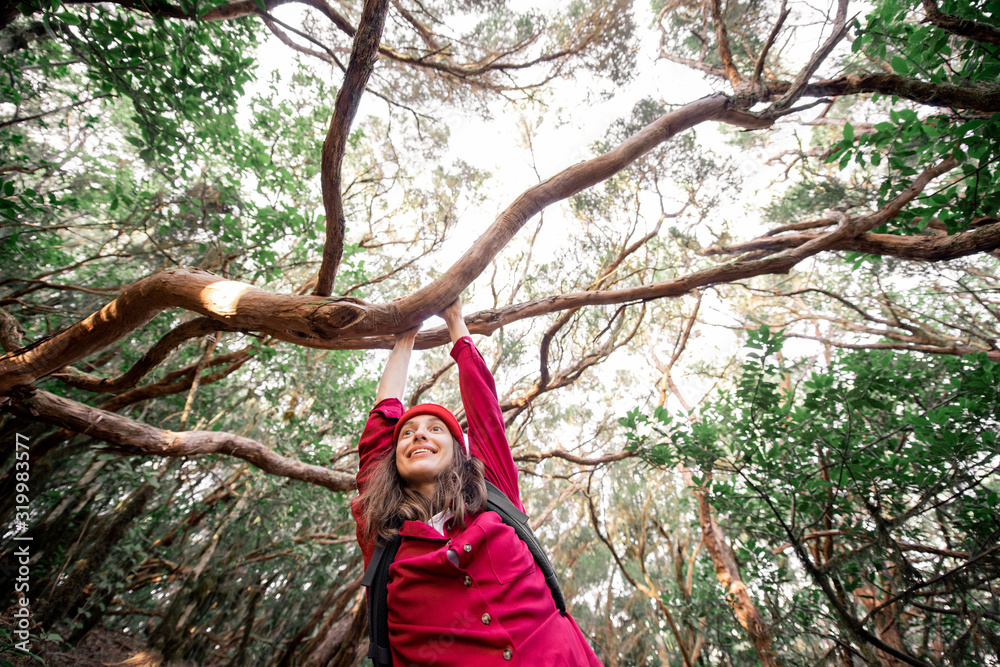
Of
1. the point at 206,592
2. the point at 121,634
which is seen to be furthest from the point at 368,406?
the point at 121,634

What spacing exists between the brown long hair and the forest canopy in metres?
0.77

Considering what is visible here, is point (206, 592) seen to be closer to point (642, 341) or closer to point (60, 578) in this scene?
point (60, 578)

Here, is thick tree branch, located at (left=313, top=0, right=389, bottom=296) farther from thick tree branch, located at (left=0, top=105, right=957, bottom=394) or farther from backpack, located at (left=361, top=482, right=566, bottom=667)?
backpack, located at (left=361, top=482, right=566, bottom=667)

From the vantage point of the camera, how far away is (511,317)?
8.25ft

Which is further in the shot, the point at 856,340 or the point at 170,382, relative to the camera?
the point at 856,340

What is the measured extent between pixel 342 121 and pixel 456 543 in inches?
73.4

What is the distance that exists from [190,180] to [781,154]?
9.51 meters

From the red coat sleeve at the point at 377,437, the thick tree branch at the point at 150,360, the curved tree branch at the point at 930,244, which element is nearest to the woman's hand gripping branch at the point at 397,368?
the red coat sleeve at the point at 377,437

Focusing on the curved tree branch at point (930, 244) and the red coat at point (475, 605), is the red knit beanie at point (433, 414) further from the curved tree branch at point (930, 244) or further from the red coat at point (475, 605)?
the curved tree branch at point (930, 244)

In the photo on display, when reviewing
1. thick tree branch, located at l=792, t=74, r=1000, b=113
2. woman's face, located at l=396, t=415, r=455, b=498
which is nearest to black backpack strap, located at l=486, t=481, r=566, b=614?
woman's face, located at l=396, t=415, r=455, b=498

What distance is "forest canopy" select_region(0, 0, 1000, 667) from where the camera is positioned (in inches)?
87.1

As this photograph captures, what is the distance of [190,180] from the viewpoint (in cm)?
342

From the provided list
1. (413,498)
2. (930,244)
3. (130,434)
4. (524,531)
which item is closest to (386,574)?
(413,498)

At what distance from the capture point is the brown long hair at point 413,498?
150 centimetres
